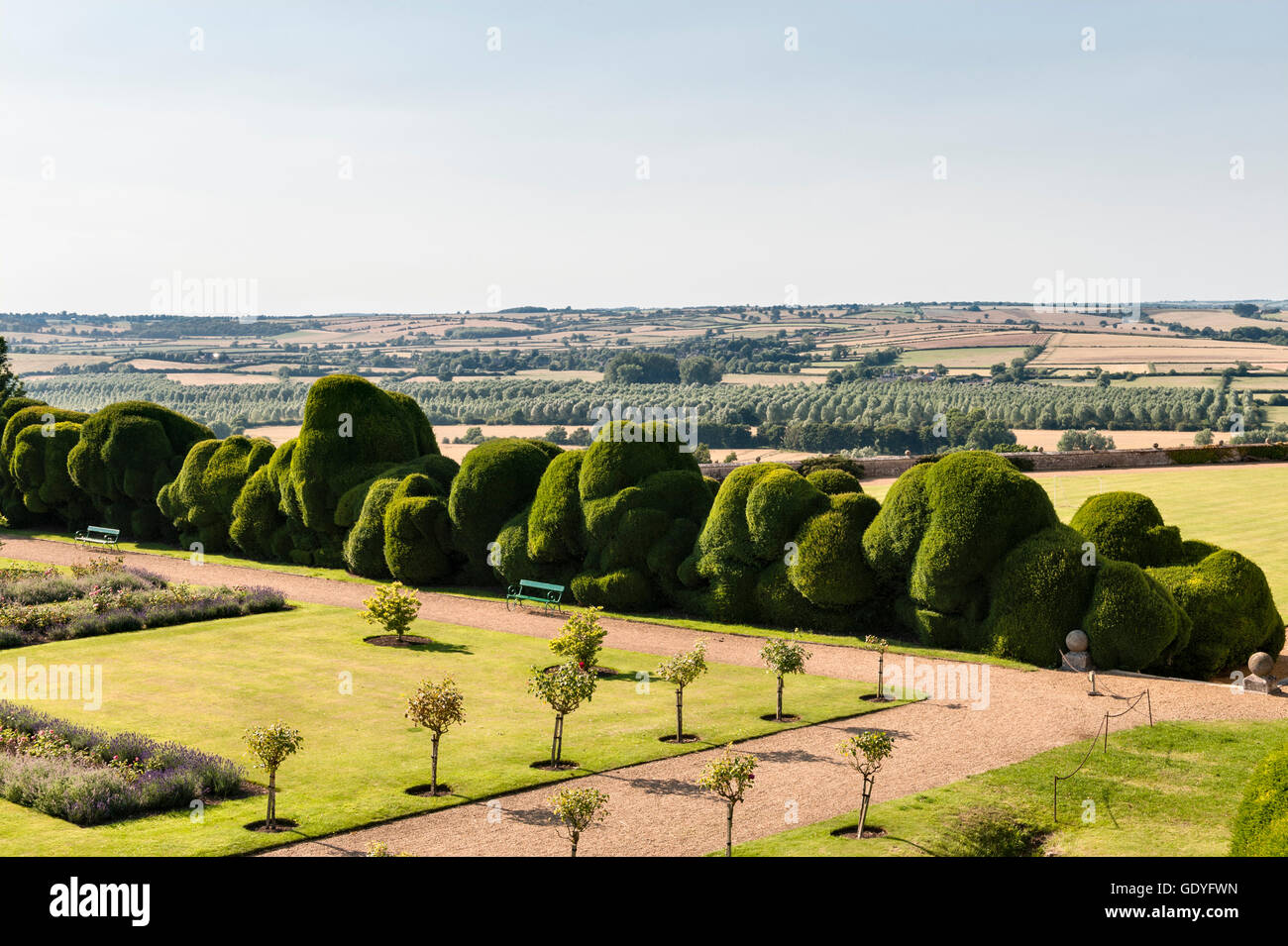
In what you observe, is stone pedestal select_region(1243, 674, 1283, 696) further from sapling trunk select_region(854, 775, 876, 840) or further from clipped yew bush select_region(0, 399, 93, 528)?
clipped yew bush select_region(0, 399, 93, 528)

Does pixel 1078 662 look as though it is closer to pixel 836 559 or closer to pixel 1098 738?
pixel 1098 738

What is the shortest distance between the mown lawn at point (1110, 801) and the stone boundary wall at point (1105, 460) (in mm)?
36067

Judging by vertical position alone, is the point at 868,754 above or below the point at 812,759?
above

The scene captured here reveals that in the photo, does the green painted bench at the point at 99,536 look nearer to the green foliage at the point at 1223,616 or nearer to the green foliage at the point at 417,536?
the green foliage at the point at 417,536

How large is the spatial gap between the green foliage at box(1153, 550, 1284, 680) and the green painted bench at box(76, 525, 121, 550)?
110 feet

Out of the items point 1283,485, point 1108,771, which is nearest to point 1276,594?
point 1108,771

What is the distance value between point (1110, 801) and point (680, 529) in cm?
1534

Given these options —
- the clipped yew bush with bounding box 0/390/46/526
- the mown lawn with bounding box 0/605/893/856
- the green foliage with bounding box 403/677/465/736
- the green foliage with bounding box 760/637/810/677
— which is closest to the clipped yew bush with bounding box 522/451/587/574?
the mown lawn with bounding box 0/605/893/856

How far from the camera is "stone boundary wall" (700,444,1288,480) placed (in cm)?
5528

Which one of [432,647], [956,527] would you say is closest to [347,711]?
[432,647]

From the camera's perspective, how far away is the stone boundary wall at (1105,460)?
181 ft

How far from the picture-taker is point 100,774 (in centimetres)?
1617
